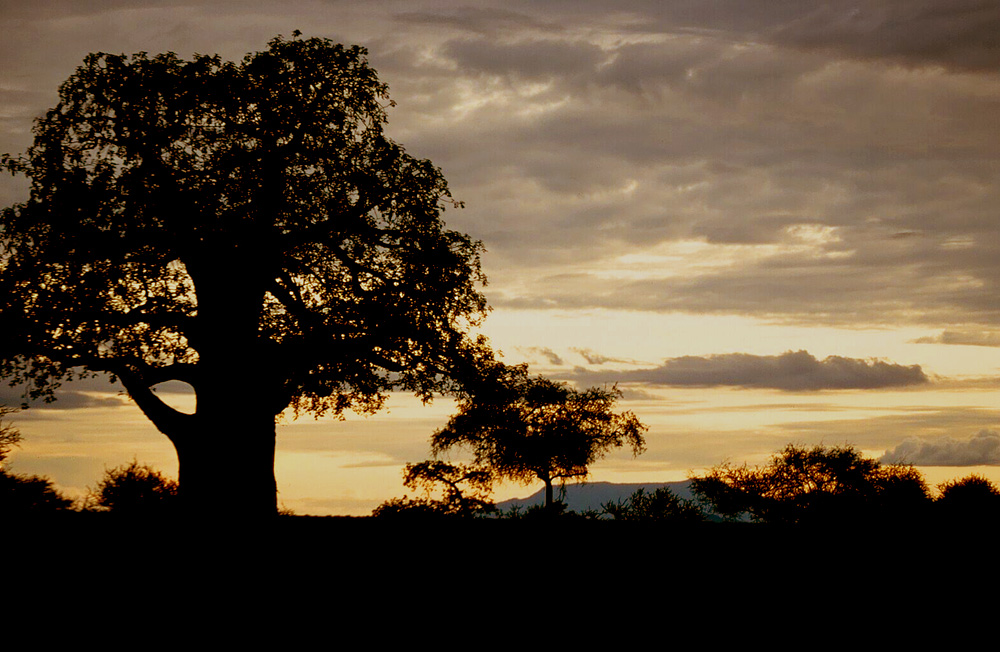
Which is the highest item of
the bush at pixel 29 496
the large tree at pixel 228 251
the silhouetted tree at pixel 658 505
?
the large tree at pixel 228 251

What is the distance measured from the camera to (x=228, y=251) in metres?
23.5

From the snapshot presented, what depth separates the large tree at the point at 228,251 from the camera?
914 inches

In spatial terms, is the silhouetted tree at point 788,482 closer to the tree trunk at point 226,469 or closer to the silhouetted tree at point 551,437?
the silhouetted tree at point 551,437

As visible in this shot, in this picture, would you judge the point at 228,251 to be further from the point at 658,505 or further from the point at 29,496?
the point at 658,505

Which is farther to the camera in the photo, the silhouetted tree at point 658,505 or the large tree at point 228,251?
the silhouetted tree at point 658,505

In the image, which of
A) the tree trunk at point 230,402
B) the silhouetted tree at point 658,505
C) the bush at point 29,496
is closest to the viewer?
the bush at point 29,496

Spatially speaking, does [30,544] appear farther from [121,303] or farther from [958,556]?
[958,556]

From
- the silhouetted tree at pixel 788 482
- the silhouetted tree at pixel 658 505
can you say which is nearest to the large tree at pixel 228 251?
the silhouetted tree at pixel 658 505

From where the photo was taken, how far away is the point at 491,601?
14.3m

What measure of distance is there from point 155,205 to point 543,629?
16.3 meters

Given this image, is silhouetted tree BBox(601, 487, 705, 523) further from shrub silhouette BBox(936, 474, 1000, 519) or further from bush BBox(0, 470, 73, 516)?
bush BBox(0, 470, 73, 516)

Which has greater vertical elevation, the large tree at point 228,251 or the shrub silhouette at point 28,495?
the large tree at point 228,251

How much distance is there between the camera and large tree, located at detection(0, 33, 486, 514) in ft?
76.2

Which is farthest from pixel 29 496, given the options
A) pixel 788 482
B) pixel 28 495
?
Result: pixel 788 482
